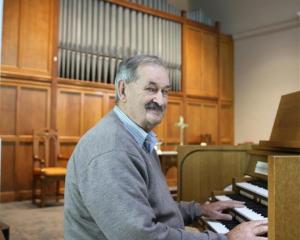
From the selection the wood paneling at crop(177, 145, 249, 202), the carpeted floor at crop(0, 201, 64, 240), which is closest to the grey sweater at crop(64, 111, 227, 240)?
the wood paneling at crop(177, 145, 249, 202)

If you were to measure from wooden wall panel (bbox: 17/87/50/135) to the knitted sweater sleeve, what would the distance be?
419 cm

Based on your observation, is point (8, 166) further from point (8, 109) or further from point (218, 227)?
point (218, 227)

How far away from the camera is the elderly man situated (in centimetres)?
117

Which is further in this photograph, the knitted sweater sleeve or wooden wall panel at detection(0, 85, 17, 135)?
wooden wall panel at detection(0, 85, 17, 135)

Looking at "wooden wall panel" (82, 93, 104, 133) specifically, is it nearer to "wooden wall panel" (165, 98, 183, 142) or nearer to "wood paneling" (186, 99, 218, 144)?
"wooden wall panel" (165, 98, 183, 142)

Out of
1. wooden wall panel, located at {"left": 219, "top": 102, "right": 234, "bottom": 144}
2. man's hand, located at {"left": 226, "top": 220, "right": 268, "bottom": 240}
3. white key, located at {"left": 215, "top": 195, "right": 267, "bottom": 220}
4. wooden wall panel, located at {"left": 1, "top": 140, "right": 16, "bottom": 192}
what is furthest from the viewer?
wooden wall panel, located at {"left": 219, "top": 102, "right": 234, "bottom": 144}

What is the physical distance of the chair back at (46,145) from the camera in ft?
16.7

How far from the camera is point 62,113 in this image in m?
5.54

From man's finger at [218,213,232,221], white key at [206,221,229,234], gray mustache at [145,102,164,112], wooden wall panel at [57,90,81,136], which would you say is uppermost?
wooden wall panel at [57,90,81,136]

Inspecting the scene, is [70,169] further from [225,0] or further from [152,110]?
[225,0]

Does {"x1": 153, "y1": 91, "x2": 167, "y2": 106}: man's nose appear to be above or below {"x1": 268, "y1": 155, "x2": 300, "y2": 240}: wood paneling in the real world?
above

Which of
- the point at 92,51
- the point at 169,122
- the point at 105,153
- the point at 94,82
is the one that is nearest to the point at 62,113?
the point at 94,82

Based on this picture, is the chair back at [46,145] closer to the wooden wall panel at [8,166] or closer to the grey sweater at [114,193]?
the wooden wall panel at [8,166]

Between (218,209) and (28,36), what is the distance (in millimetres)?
4248
